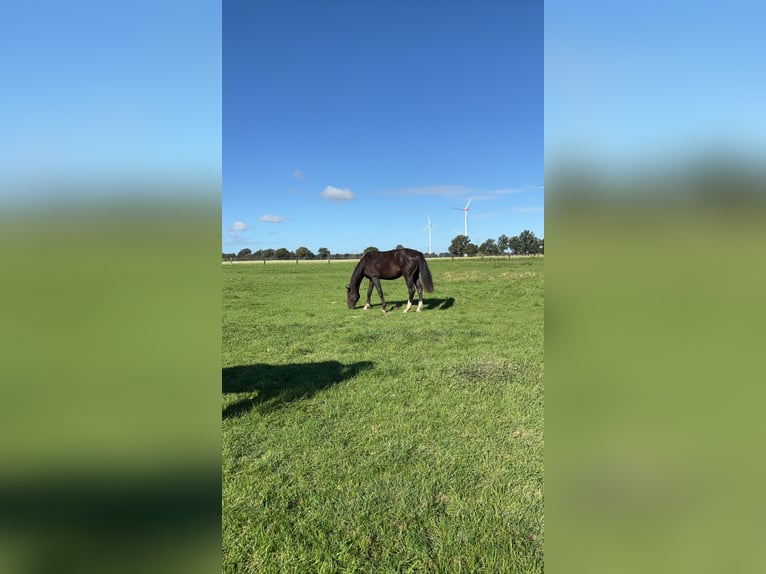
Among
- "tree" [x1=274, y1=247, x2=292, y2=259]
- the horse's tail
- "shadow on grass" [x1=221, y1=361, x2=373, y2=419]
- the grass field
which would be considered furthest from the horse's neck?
"tree" [x1=274, y1=247, x2=292, y2=259]

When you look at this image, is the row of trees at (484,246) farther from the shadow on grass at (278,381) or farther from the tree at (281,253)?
the shadow on grass at (278,381)

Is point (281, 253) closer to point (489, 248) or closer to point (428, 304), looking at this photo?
point (489, 248)

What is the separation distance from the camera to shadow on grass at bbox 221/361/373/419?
5728mm

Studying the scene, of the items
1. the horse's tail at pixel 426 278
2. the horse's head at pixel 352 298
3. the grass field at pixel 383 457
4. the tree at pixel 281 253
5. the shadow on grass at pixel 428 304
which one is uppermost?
the tree at pixel 281 253

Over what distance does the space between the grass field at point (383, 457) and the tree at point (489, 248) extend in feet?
322

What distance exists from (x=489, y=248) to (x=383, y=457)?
10648 centimetres

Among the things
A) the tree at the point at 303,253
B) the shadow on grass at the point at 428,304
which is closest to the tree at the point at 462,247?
the tree at the point at 303,253

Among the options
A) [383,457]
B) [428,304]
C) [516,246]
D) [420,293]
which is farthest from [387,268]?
[516,246]

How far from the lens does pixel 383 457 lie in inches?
161

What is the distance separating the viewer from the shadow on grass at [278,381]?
5728 mm

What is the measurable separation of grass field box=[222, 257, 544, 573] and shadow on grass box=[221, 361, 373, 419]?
31 millimetres
